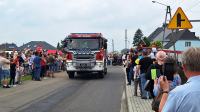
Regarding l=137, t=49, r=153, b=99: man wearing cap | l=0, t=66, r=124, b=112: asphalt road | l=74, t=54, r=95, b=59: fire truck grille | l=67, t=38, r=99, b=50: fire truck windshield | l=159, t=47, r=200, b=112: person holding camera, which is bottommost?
l=0, t=66, r=124, b=112: asphalt road

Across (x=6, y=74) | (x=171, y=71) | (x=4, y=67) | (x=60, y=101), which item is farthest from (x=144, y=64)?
(x=6, y=74)

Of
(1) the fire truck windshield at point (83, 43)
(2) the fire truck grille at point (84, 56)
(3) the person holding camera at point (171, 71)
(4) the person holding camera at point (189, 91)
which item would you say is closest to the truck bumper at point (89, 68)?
(2) the fire truck grille at point (84, 56)

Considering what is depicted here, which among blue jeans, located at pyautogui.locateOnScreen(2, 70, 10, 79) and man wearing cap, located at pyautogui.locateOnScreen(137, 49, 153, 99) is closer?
man wearing cap, located at pyautogui.locateOnScreen(137, 49, 153, 99)

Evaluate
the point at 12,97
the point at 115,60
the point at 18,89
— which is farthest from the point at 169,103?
the point at 115,60

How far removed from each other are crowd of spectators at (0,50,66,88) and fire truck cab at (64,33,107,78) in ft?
5.78

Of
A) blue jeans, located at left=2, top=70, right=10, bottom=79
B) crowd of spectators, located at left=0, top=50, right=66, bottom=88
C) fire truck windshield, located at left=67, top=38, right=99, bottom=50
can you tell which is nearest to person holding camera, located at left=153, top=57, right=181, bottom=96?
crowd of spectators, located at left=0, top=50, right=66, bottom=88

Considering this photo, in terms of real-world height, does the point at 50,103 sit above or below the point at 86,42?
below

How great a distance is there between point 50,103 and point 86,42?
14.4 metres

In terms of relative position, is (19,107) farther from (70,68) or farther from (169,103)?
(70,68)

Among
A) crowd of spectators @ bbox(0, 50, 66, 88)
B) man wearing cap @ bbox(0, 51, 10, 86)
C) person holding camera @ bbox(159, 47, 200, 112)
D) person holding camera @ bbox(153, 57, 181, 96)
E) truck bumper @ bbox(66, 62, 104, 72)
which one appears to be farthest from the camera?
truck bumper @ bbox(66, 62, 104, 72)

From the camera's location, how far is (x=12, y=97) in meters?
18.5

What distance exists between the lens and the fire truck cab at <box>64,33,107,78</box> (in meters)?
30.8

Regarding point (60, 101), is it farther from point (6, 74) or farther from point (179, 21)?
point (179, 21)

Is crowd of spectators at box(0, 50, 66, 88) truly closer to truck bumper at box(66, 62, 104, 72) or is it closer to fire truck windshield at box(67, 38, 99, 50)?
truck bumper at box(66, 62, 104, 72)
